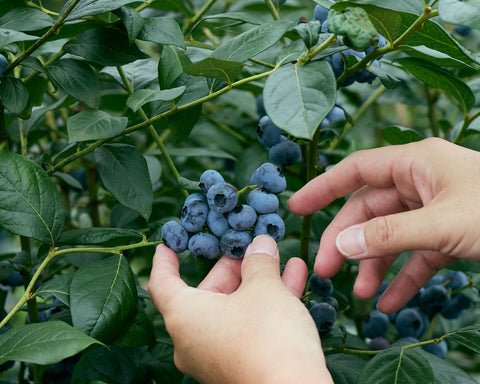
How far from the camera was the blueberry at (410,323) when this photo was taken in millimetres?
1570

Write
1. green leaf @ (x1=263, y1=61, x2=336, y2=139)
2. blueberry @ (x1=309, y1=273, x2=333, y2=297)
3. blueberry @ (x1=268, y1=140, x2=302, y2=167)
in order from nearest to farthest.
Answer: green leaf @ (x1=263, y1=61, x2=336, y2=139) < blueberry @ (x1=309, y1=273, x2=333, y2=297) < blueberry @ (x1=268, y1=140, x2=302, y2=167)

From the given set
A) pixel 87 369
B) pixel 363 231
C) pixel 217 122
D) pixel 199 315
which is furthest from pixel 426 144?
pixel 217 122

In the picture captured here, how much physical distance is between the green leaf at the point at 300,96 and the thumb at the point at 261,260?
279 millimetres

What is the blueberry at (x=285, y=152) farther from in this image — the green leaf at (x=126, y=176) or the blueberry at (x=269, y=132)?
the green leaf at (x=126, y=176)

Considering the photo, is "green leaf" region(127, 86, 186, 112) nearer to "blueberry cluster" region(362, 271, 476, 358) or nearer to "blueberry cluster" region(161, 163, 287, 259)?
"blueberry cluster" region(161, 163, 287, 259)

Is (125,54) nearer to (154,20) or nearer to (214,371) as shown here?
(154,20)

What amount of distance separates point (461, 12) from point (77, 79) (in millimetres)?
756

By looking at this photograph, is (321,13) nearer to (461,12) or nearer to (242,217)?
(461,12)

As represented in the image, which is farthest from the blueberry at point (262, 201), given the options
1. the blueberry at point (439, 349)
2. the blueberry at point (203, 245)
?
the blueberry at point (439, 349)

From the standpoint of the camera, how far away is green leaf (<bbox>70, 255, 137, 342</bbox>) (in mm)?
937

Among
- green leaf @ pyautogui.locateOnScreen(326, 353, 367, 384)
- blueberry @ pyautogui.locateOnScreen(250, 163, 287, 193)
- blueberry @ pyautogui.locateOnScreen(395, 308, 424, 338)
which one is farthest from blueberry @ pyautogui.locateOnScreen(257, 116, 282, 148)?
blueberry @ pyautogui.locateOnScreen(395, 308, 424, 338)

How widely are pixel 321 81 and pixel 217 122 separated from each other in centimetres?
126

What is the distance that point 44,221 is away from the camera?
1054 mm

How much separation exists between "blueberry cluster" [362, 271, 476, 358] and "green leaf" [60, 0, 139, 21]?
44.4 inches
